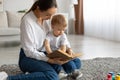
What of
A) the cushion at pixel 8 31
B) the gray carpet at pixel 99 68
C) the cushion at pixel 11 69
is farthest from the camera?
the cushion at pixel 8 31

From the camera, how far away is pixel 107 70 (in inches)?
99.9

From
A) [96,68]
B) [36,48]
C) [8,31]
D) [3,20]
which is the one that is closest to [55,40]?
[36,48]

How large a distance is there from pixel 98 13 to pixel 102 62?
2.73m

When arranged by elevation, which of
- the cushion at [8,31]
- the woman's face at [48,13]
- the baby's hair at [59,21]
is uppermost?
the woman's face at [48,13]

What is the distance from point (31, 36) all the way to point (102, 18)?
350 centimetres

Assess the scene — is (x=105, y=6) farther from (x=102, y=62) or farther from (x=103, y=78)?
(x=103, y=78)

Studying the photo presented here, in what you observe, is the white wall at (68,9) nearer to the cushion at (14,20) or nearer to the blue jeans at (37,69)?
the cushion at (14,20)

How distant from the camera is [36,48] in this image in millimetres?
2113

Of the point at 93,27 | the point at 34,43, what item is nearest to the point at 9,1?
the point at 93,27

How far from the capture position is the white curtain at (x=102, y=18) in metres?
4.92

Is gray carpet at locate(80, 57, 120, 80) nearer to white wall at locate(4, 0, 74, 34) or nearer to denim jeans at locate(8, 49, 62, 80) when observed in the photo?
denim jeans at locate(8, 49, 62, 80)

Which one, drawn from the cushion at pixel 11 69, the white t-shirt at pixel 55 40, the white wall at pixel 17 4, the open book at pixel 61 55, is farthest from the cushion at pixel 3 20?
the open book at pixel 61 55

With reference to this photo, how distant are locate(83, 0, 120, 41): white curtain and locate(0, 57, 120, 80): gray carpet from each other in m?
2.06

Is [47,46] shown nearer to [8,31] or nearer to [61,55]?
[61,55]
